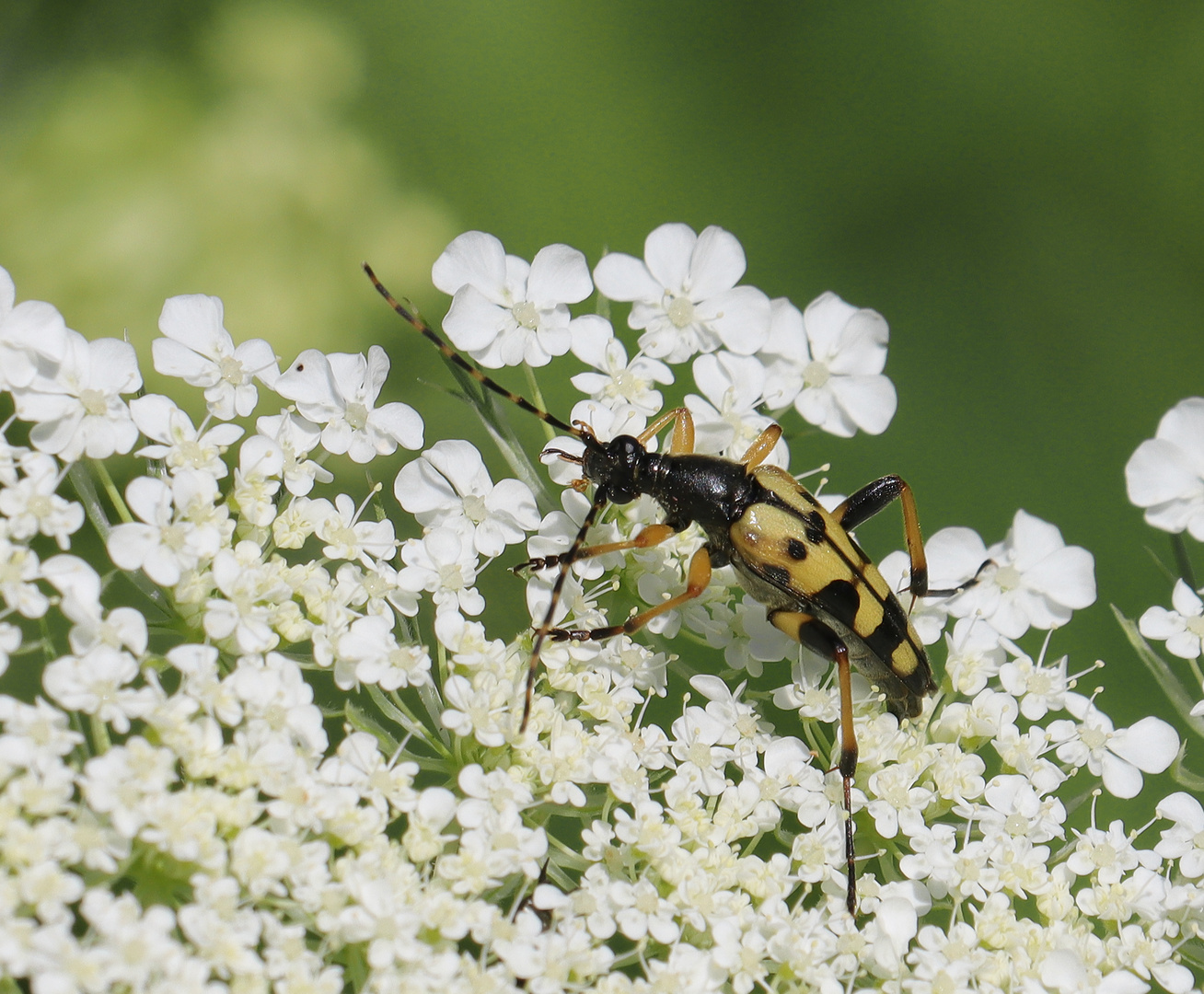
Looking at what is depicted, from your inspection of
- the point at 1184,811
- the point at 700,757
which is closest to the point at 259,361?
the point at 700,757

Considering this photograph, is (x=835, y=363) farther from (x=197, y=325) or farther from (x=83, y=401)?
(x=83, y=401)


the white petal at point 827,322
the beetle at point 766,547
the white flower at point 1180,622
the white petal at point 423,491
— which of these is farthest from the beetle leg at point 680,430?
the white flower at point 1180,622

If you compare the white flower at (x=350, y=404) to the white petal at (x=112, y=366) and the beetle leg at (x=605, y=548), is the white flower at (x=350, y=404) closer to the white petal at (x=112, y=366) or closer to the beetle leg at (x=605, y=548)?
the white petal at (x=112, y=366)

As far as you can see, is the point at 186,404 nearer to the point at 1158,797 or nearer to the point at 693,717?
the point at 693,717

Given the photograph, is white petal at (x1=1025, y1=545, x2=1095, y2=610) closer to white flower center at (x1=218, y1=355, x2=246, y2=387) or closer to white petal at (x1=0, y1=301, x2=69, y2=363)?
white flower center at (x1=218, y1=355, x2=246, y2=387)

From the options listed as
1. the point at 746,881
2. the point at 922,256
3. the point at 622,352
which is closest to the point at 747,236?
the point at 922,256
